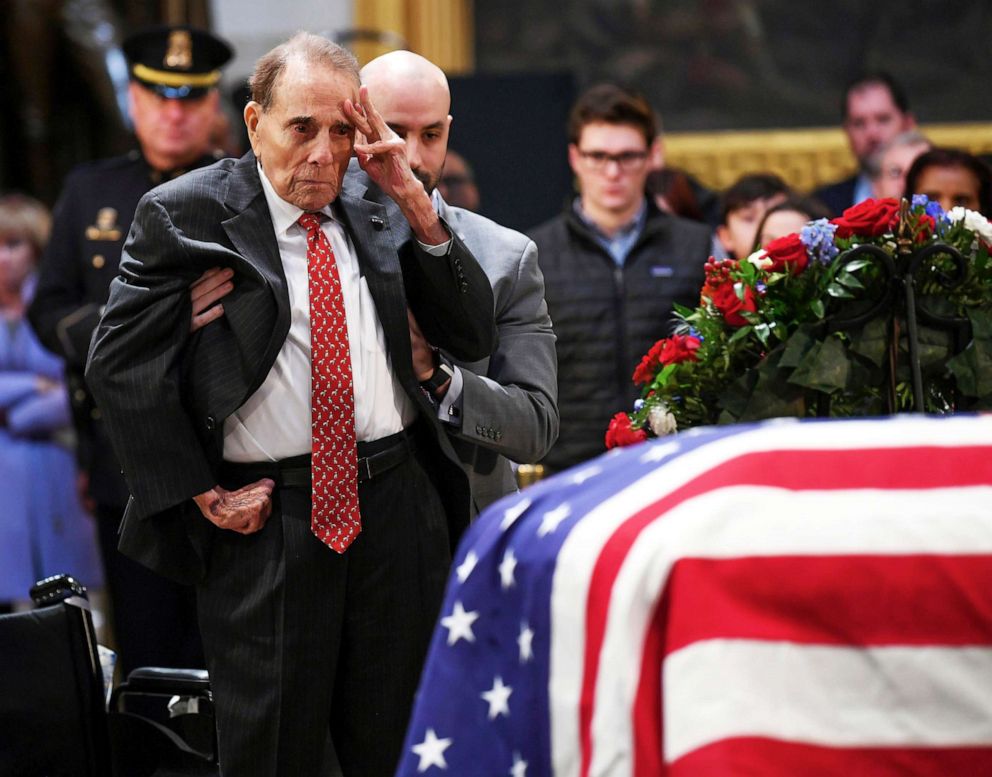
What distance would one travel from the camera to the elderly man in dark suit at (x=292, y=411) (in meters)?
2.67

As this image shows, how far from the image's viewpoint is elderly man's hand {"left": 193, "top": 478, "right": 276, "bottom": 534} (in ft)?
8.79

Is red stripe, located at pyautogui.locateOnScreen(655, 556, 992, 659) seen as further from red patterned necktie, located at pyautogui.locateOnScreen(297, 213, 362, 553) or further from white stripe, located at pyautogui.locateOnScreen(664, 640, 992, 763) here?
red patterned necktie, located at pyautogui.locateOnScreen(297, 213, 362, 553)

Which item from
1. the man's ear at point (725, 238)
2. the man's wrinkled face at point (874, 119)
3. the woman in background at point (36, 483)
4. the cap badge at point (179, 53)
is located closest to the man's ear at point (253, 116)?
the cap badge at point (179, 53)

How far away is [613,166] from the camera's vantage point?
489cm

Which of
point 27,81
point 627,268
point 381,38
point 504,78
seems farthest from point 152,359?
point 27,81

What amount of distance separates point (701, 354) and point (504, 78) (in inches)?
156

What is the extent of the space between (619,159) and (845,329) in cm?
220

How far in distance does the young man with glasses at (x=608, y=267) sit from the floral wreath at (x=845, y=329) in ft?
5.32

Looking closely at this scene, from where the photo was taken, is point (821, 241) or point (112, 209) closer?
point (821, 241)

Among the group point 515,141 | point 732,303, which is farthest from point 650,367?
point 515,141

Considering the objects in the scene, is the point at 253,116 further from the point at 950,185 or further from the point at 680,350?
the point at 950,185

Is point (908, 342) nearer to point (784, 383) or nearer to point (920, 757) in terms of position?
point (784, 383)

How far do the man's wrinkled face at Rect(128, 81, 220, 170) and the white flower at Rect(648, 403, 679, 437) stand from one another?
7.18ft

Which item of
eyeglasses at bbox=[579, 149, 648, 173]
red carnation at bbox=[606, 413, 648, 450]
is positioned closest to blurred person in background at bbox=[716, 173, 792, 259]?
eyeglasses at bbox=[579, 149, 648, 173]
